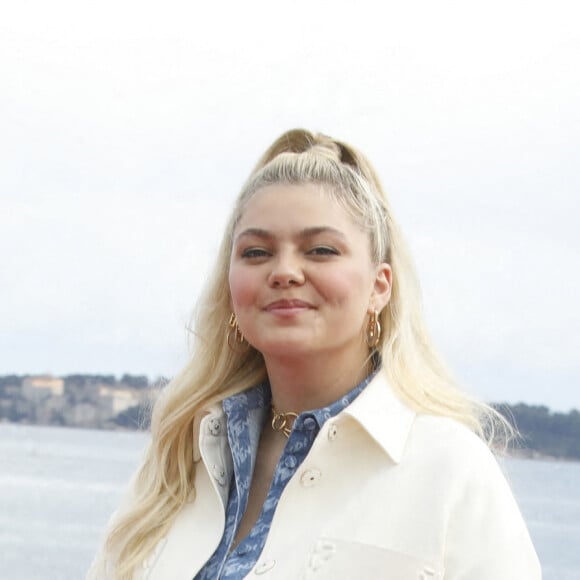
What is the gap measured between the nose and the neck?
19 centimetres

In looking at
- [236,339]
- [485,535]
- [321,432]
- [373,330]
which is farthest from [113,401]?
[485,535]

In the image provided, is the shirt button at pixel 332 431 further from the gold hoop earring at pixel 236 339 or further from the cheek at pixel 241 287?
the gold hoop earring at pixel 236 339

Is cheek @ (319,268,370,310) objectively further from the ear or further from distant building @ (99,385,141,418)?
distant building @ (99,385,141,418)

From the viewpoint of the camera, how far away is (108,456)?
2559 inches

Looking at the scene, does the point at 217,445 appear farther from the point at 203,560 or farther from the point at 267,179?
the point at 267,179

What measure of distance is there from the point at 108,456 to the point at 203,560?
62.7 metres

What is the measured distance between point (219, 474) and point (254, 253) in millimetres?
543

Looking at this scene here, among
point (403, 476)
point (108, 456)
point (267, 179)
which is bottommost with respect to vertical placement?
point (108, 456)

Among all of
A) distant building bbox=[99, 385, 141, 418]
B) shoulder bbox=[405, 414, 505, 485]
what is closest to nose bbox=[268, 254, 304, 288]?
shoulder bbox=[405, 414, 505, 485]

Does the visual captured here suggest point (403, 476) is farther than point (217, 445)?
No

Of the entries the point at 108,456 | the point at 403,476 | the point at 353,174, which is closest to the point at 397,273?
the point at 353,174

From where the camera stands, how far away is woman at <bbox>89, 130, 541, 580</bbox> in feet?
9.68

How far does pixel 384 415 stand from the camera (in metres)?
3.13

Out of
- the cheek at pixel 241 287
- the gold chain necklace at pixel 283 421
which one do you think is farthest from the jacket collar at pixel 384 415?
the cheek at pixel 241 287
